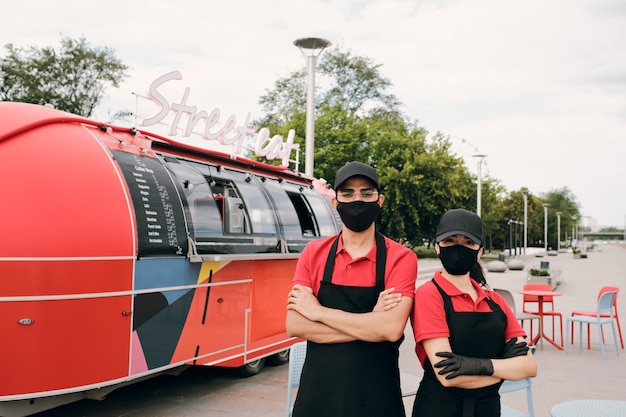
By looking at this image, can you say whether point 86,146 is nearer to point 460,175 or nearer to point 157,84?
point 157,84

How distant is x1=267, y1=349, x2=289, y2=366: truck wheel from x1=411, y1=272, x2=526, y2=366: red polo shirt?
5470 millimetres

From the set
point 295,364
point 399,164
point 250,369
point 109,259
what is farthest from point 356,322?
point 399,164

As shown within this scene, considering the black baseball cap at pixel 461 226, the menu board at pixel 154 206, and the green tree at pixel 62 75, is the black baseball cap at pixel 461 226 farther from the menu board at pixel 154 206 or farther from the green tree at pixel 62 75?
the green tree at pixel 62 75

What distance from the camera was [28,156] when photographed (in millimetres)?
4695

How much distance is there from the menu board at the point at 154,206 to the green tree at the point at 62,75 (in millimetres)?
34642

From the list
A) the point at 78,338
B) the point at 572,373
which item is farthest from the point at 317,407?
the point at 572,373

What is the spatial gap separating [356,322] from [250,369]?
5.14 m

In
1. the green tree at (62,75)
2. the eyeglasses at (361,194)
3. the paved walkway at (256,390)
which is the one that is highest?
the green tree at (62,75)

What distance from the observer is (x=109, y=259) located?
191 inches

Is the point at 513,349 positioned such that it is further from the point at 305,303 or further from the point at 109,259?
the point at 109,259

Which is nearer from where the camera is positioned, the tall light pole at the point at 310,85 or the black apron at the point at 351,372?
the black apron at the point at 351,372

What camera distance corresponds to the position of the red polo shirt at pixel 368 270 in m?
2.86

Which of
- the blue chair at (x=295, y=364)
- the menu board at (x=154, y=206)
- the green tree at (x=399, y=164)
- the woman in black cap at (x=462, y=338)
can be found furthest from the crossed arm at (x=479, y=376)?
the green tree at (x=399, y=164)

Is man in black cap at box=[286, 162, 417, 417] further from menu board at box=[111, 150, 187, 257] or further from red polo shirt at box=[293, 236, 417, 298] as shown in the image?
menu board at box=[111, 150, 187, 257]
